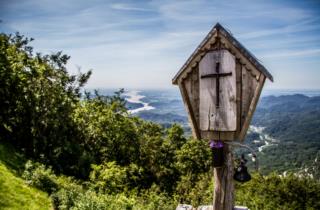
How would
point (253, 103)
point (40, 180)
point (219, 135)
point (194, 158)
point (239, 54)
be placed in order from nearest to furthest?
1. point (253, 103)
2. point (239, 54)
3. point (219, 135)
4. point (40, 180)
5. point (194, 158)

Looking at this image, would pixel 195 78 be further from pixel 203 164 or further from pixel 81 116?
pixel 203 164

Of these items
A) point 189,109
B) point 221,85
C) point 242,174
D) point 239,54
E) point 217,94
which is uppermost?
point 239,54

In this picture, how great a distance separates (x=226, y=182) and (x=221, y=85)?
174 centimetres

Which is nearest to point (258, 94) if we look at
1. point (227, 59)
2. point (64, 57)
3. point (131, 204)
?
point (227, 59)

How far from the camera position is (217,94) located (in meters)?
4.98

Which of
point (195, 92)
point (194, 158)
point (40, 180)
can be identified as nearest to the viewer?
point (195, 92)

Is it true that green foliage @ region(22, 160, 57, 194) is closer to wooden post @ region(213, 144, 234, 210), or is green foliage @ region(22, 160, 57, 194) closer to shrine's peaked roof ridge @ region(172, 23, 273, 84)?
wooden post @ region(213, 144, 234, 210)

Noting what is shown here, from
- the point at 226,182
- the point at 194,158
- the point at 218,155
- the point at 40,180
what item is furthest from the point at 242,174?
the point at 194,158

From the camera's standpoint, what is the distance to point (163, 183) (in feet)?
101

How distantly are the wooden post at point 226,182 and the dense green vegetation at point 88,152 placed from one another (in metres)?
7.32

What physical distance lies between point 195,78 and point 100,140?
2423 cm

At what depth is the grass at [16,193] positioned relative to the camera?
10.9 m

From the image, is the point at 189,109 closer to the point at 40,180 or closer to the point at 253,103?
the point at 253,103

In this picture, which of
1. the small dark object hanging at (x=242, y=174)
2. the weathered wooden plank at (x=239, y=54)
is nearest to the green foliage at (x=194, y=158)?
the small dark object hanging at (x=242, y=174)
